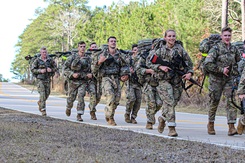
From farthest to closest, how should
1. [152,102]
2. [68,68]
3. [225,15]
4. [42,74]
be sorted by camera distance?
[225,15]
[42,74]
[68,68]
[152,102]

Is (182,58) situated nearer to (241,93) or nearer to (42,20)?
(241,93)

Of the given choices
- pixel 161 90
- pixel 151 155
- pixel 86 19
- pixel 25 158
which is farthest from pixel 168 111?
pixel 86 19

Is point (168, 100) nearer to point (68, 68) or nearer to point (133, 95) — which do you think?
point (133, 95)

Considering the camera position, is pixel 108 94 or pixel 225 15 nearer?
pixel 108 94

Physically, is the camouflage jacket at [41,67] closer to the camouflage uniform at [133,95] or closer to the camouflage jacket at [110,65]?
the camouflage uniform at [133,95]

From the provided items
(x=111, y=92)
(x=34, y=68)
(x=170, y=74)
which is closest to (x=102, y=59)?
(x=111, y=92)

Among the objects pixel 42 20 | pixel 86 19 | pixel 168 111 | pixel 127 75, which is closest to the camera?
pixel 168 111

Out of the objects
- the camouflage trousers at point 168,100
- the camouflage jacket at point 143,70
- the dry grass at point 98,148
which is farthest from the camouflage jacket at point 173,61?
the camouflage jacket at point 143,70

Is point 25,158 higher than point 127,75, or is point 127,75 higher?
point 127,75

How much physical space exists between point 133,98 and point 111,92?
174 centimetres

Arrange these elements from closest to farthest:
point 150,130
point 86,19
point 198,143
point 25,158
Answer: point 25,158, point 198,143, point 150,130, point 86,19

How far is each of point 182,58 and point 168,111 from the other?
1077 mm

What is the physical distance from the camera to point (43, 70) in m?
16.3

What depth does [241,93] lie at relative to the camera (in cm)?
952
